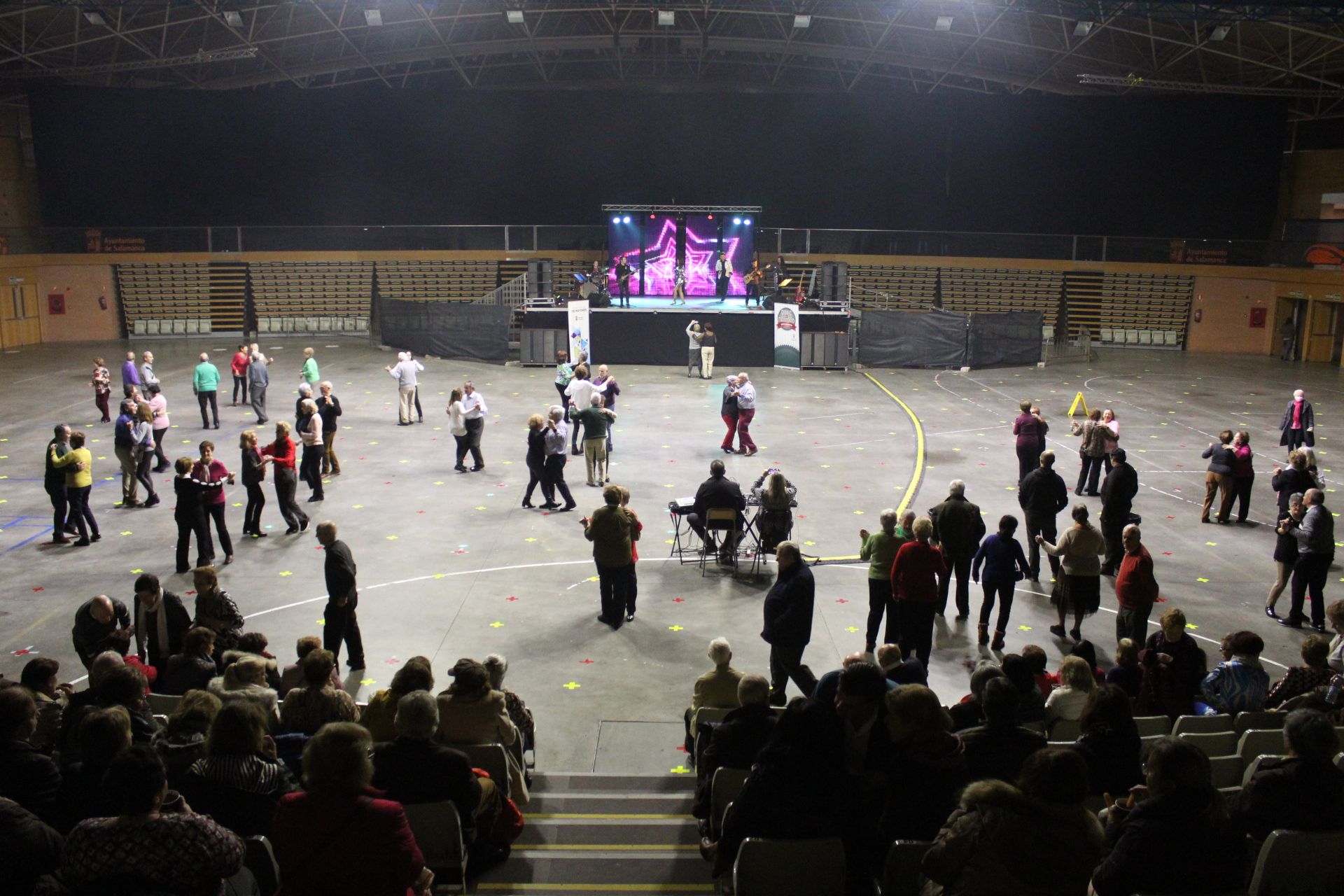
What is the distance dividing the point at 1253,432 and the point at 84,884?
21944 mm

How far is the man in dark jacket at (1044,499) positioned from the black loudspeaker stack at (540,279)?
2176cm

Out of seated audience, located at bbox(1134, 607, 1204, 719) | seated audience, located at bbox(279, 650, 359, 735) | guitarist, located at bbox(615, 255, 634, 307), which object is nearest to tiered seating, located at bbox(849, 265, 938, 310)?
guitarist, located at bbox(615, 255, 634, 307)

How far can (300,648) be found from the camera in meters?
7.04

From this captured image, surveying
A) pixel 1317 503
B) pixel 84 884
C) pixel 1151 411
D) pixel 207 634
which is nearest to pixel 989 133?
pixel 1151 411

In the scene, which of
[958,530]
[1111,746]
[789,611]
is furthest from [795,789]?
[958,530]

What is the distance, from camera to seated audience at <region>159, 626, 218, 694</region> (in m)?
7.37

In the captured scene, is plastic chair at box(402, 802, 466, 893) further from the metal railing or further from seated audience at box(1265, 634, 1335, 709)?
the metal railing

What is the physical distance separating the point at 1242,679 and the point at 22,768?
7076mm

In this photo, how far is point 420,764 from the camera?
16.8 feet

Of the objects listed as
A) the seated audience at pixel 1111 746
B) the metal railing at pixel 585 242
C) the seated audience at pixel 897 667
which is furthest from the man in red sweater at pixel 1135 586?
the metal railing at pixel 585 242

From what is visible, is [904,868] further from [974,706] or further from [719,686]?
[719,686]

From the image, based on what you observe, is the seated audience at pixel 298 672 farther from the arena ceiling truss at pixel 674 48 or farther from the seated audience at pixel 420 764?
the arena ceiling truss at pixel 674 48

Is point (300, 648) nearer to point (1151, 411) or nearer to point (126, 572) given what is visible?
point (126, 572)

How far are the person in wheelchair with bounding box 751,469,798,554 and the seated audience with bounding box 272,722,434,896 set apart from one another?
8.04m
